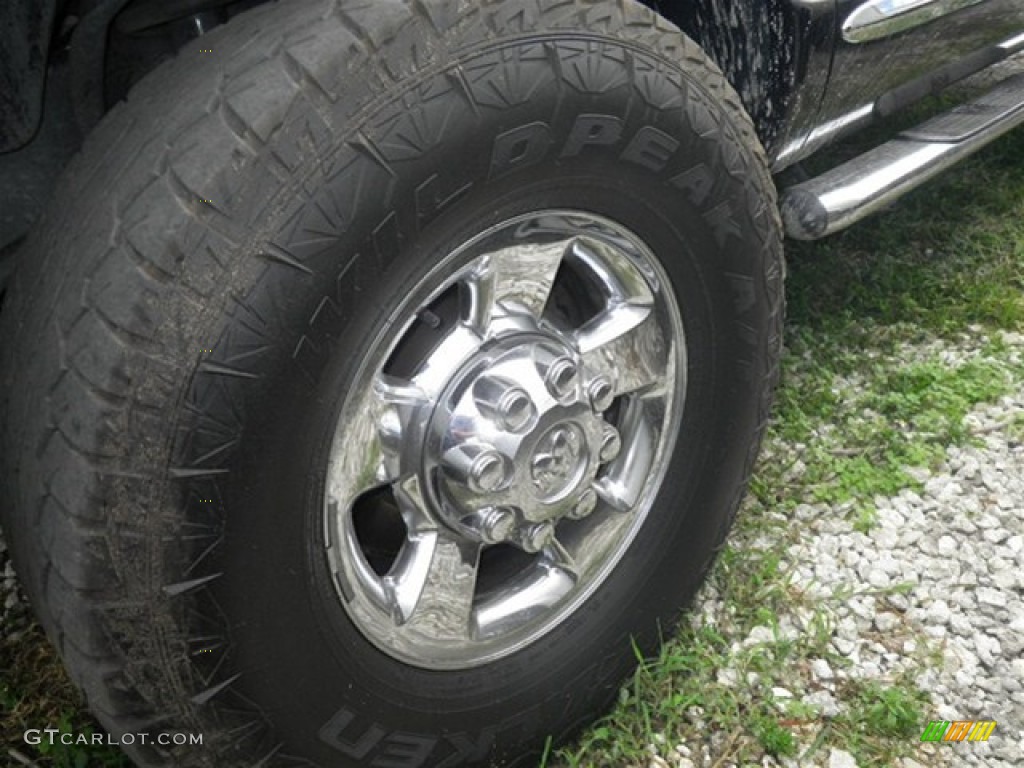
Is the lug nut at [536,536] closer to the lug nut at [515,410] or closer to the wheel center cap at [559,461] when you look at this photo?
the wheel center cap at [559,461]

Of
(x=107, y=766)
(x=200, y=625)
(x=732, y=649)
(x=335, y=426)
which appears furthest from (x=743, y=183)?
(x=107, y=766)

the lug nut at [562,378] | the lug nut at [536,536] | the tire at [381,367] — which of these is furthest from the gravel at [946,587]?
the lug nut at [562,378]

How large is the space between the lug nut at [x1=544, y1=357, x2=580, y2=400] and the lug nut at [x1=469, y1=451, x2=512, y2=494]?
137mm

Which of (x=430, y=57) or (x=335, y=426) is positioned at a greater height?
(x=430, y=57)

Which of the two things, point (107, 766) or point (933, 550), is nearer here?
point (107, 766)

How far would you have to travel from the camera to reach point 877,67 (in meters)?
2.28

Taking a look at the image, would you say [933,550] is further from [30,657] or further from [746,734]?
[30,657]

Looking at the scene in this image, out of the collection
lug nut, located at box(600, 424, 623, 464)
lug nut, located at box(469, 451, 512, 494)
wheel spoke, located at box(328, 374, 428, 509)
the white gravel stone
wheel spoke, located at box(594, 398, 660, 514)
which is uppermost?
wheel spoke, located at box(328, 374, 428, 509)

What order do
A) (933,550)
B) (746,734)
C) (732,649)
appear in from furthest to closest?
(933,550), (732,649), (746,734)

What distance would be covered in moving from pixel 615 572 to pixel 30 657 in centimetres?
110

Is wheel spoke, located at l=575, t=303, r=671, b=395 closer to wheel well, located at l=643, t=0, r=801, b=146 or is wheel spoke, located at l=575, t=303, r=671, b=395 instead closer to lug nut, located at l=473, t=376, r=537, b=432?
lug nut, located at l=473, t=376, r=537, b=432

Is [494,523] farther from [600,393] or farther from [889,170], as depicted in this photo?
[889,170]

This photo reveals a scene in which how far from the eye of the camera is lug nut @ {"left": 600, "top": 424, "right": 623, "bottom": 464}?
6.11ft

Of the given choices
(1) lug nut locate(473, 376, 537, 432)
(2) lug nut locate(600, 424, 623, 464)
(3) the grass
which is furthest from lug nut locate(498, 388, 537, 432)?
(3) the grass
